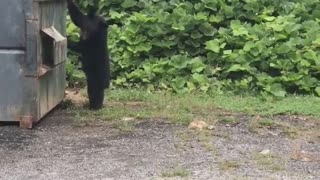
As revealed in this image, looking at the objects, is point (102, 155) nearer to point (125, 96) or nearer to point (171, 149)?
point (171, 149)

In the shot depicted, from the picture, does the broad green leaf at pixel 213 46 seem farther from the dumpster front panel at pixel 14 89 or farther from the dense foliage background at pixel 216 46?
the dumpster front panel at pixel 14 89

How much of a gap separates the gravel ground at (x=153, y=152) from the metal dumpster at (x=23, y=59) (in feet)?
0.73

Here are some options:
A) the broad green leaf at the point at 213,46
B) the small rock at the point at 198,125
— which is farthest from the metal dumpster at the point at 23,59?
the broad green leaf at the point at 213,46

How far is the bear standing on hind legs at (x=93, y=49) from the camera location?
27.1ft

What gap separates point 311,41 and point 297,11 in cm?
103

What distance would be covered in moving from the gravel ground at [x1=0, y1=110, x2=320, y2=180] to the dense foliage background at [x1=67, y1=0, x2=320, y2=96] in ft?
7.06

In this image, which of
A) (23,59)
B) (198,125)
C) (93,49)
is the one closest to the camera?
(23,59)

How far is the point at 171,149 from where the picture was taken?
6832 millimetres

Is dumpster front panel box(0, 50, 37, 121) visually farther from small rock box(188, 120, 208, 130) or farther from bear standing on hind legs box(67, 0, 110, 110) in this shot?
small rock box(188, 120, 208, 130)

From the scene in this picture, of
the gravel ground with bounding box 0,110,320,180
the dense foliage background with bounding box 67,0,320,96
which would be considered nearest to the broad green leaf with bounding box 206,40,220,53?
the dense foliage background with bounding box 67,0,320,96

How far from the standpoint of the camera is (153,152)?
6.71 m

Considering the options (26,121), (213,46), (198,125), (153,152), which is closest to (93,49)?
(26,121)

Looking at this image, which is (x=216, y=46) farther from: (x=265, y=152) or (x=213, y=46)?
(x=265, y=152)

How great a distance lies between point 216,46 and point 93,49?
2927mm
